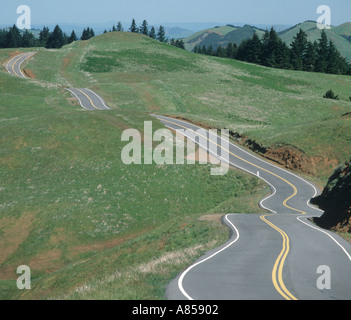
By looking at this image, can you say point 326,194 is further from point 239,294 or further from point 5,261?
point 5,261

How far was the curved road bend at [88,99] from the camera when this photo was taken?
72938 mm

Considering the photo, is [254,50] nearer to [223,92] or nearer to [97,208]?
[223,92]

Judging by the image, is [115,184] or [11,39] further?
[11,39]

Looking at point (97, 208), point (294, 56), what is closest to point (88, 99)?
point (97, 208)

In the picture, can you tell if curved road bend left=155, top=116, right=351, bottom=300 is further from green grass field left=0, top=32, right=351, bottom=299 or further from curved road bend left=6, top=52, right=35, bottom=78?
curved road bend left=6, top=52, right=35, bottom=78

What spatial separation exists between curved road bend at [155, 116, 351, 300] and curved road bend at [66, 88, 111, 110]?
153 ft

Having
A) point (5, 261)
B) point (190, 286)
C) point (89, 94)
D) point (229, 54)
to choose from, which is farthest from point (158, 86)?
point (229, 54)

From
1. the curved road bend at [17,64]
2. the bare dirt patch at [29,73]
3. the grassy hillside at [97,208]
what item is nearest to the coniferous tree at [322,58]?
the curved road bend at [17,64]

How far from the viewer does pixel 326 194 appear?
39.1 metres

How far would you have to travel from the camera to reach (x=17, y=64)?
10788cm

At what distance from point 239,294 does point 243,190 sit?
29647 millimetres

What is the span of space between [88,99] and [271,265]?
64.3 m

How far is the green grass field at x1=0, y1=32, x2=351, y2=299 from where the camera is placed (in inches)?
1043
